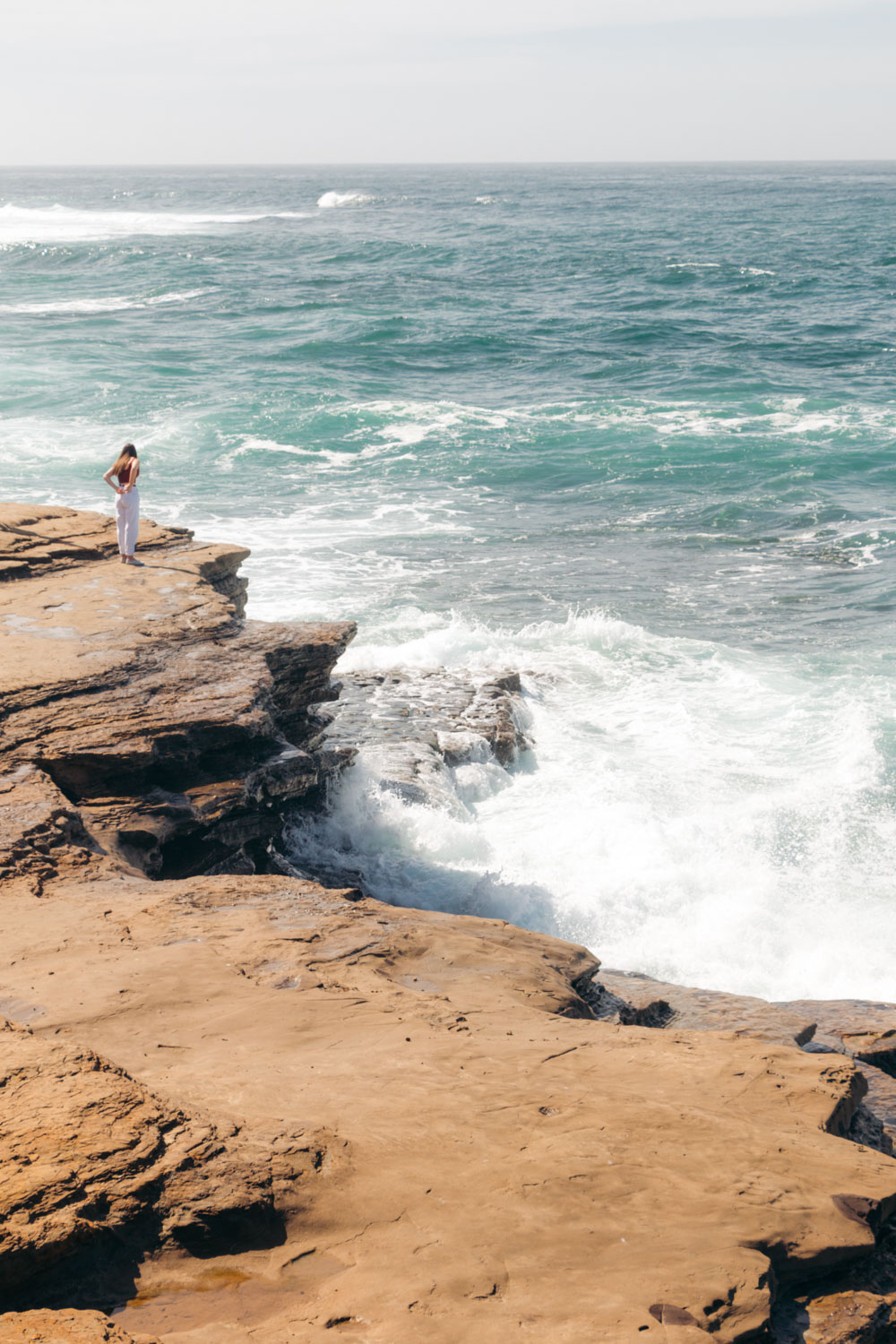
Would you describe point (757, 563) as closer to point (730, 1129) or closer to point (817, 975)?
point (817, 975)

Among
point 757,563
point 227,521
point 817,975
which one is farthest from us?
point 227,521

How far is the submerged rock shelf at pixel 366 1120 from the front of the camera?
3211 mm

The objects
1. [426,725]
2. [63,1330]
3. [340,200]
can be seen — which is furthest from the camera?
[340,200]

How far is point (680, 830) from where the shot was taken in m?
10.6

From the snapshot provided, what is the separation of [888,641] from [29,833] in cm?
1214

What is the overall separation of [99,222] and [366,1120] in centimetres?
8343

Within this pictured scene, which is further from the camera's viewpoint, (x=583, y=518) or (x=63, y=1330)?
(x=583, y=518)

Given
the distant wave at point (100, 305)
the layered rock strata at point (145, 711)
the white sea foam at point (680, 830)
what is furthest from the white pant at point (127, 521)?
the distant wave at point (100, 305)

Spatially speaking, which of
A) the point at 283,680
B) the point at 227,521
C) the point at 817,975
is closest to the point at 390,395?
the point at 227,521

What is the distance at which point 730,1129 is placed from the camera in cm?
412

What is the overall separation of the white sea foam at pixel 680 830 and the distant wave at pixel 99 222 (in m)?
57.7

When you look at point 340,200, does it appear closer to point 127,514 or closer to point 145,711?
point 127,514

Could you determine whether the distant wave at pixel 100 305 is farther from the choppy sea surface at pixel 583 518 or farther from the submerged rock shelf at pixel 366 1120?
the submerged rock shelf at pixel 366 1120

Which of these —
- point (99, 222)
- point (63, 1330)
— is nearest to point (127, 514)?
point (63, 1330)
